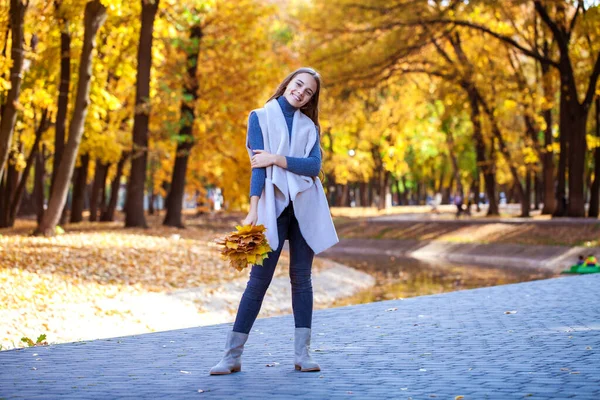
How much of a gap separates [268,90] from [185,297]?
64.5 feet

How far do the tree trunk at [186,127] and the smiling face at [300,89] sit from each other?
2535 centimetres

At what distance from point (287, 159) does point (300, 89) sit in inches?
21.6

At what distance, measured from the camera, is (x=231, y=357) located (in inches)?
252

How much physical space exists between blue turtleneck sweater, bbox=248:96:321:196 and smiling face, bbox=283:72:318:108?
0.07 metres

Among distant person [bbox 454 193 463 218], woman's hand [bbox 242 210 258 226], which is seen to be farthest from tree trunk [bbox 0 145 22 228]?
woman's hand [bbox 242 210 258 226]

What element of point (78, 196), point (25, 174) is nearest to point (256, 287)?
point (25, 174)

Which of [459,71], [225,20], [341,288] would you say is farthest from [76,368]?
[459,71]

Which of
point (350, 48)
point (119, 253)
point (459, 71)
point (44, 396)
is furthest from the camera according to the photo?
point (459, 71)

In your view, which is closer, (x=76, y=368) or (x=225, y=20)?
(x=76, y=368)

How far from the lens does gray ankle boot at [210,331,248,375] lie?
634 cm

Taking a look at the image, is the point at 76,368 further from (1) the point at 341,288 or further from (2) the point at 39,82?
(2) the point at 39,82

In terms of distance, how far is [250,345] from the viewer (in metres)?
8.30

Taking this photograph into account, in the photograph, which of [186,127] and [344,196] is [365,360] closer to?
[186,127]

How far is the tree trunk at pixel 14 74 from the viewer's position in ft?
60.1
